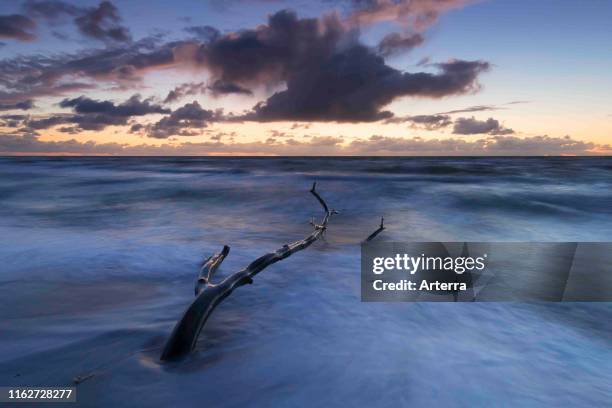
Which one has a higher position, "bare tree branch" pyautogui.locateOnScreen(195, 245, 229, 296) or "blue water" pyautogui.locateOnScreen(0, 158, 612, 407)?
"bare tree branch" pyautogui.locateOnScreen(195, 245, 229, 296)

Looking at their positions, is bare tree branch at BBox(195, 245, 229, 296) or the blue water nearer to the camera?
the blue water

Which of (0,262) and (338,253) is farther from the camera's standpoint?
(338,253)

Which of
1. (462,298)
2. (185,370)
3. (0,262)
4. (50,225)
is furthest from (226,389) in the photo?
(50,225)

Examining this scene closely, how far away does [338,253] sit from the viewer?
24.0 ft

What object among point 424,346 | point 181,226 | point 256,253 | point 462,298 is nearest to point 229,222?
point 181,226

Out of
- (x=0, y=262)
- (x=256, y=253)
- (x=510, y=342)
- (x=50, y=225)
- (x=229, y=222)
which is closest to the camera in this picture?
(x=510, y=342)

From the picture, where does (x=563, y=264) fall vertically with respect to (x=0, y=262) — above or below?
below

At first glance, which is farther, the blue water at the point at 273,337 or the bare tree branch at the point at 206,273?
the bare tree branch at the point at 206,273

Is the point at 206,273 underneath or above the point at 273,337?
above

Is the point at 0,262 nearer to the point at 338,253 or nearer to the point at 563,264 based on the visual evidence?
the point at 338,253

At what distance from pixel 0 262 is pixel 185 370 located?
5149 mm

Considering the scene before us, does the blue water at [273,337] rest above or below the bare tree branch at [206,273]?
below

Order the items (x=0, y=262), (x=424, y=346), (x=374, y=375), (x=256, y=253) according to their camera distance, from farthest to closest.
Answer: (x=256, y=253) < (x=0, y=262) < (x=424, y=346) < (x=374, y=375)

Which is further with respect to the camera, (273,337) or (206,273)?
(206,273)
